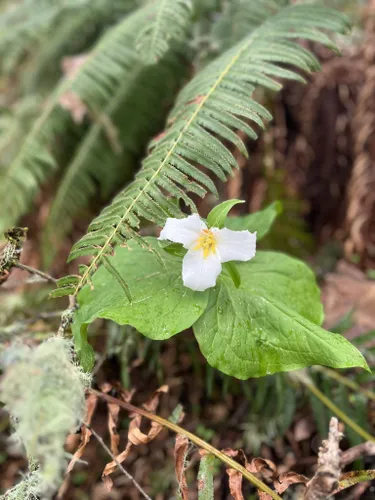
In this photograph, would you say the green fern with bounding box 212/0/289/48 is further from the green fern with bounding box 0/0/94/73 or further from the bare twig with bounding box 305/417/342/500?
the bare twig with bounding box 305/417/342/500

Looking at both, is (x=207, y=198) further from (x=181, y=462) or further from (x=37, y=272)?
(x=181, y=462)

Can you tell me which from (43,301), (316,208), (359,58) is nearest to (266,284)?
(43,301)

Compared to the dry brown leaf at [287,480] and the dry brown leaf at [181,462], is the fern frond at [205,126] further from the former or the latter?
the dry brown leaf at [287,480]

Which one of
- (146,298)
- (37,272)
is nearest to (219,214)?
(146,298)

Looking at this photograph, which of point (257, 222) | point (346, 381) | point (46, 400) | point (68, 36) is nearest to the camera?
point (46, 400)

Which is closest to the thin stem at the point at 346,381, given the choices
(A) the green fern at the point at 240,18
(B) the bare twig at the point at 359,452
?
(B) the bare twig at the point at 359,452

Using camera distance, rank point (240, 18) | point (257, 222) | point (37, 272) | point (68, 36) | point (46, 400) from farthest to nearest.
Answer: point (68, 36) < point (240, 18) < point (257, 222) < point (37, 272) < point (46, 400)
